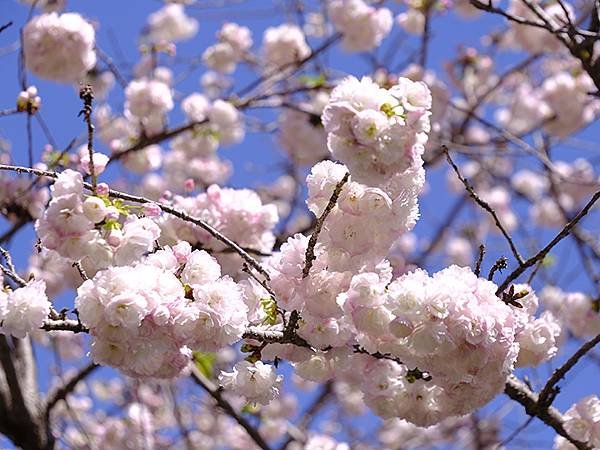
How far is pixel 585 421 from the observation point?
2271mm

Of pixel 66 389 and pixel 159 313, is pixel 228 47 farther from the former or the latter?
pixel 159 313

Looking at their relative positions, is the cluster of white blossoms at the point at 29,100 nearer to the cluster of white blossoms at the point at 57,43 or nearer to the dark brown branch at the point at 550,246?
the cluster of white blossoms at the point at 57,43

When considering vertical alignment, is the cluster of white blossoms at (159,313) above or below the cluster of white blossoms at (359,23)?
below

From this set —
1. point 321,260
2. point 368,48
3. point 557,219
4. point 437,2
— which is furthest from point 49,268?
point 557,219

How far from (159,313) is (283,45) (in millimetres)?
3760

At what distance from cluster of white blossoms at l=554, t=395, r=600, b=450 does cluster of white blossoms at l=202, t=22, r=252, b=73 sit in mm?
3642

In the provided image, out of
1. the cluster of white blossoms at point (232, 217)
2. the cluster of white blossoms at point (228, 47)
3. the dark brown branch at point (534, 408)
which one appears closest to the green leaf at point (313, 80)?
the cluster of white blossoms at point (228, 47)

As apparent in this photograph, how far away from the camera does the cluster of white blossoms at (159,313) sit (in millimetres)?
1628

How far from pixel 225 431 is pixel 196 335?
17.5 feet

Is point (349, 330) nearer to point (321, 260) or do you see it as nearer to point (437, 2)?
point (321, 260)

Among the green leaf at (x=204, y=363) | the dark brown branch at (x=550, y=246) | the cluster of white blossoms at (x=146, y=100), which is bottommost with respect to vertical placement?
the dark brown branch at (x=550, y=246)

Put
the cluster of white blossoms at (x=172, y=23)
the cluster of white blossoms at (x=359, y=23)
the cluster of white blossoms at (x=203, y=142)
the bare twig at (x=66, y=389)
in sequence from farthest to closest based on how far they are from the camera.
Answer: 1. the cluster of white blossoms at (x=172, y=23)
2. the cluster of white blossoms at (x=359, y=23)
3. the cluster of white blossoms at (x=203, y=142)
4. the bare twig at (x=66, y=389)

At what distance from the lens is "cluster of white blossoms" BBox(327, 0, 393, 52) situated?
490cm

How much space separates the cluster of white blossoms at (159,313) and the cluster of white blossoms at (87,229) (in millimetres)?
44
